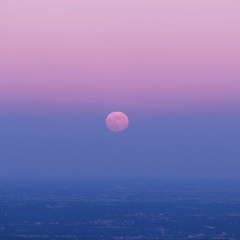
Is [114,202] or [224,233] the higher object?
[114,202]

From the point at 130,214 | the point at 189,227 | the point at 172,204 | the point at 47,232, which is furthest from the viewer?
the point at 172,204

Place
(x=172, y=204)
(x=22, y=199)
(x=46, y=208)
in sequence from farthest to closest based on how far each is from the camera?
(x=22, y=199) → (x=172, y=204) → (x=46, y=208)

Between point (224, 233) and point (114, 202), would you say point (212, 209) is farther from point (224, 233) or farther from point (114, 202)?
point (224, 233)

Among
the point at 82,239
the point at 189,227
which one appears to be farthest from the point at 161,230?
the point at 82,239

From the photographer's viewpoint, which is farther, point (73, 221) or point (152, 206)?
point (152, 206)

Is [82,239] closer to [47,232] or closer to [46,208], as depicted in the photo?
[47,232]

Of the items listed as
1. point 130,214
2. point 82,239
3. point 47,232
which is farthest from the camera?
point 130,214

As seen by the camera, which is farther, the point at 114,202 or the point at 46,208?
the point at 114,202

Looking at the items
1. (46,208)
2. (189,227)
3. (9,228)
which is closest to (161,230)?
(189,227)

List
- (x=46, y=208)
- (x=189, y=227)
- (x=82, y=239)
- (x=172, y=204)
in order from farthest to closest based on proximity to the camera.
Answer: (x=172, y=204) → (x=46, y=208) → (x=189, y=227) → (x=82, y=239)
